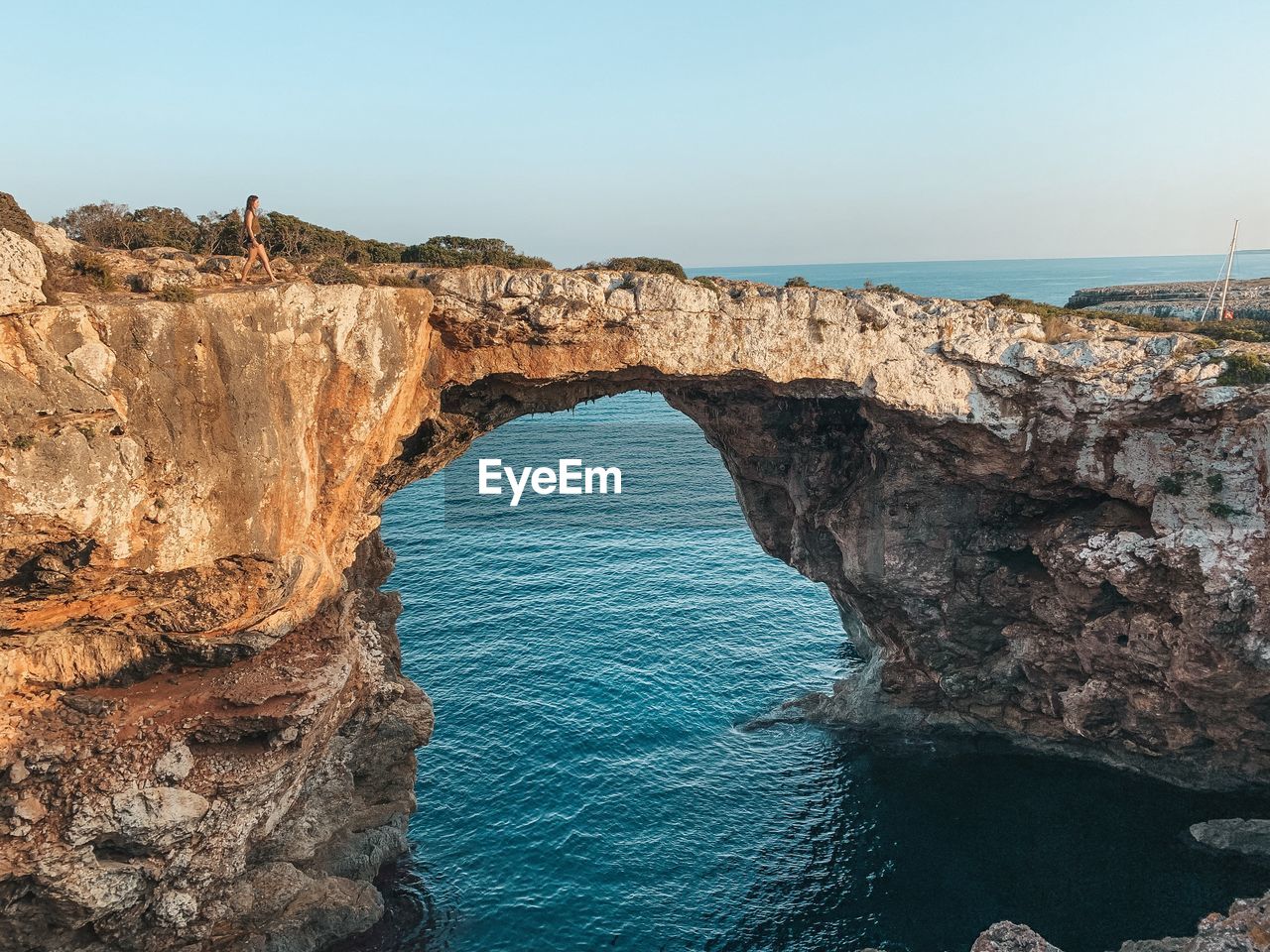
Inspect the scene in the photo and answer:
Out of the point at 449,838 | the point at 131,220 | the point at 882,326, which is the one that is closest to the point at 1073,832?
the point at 882,326

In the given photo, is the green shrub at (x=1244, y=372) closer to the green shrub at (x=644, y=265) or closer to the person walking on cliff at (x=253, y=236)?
the green shrub at (x=644, y=265)

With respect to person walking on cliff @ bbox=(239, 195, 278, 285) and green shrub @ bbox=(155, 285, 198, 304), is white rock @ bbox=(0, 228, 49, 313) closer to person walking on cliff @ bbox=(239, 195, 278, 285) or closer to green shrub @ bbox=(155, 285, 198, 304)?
green shrub @ bbox=(155, 285, 198, 304)

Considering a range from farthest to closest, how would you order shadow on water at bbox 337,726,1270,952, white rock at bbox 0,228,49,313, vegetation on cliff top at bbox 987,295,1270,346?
vegetation on cliff top at bbox 987,295,1270,346, shadow on water at bbox 337,726,1270,952, white rock at bbox 0,228,49,313

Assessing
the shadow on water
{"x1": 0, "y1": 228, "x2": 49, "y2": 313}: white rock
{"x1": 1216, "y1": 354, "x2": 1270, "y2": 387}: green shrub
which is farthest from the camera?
the shadow on water

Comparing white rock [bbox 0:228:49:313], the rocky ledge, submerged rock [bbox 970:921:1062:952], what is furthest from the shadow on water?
white rock [bbox 0:228:49:313]

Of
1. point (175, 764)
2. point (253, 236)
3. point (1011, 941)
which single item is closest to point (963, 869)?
point (1011, 941)

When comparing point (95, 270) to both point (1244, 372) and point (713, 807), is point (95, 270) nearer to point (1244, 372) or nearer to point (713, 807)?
point (713, 807)

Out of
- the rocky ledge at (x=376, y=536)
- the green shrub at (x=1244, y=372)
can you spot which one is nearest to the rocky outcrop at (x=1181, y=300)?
the green shrub at (x=1244, y=372)
